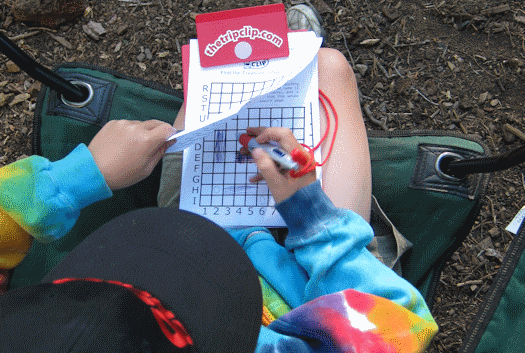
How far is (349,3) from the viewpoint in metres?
1.29

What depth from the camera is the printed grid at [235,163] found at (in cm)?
82

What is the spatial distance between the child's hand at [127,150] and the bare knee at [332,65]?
1.19 ft

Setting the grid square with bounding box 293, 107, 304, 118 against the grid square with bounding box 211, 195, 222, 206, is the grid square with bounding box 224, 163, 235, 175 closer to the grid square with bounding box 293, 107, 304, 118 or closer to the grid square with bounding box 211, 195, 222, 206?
the grid square with bounding box 211, 195, 222, 206

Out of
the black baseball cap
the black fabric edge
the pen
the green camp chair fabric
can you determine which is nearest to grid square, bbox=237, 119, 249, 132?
the pen

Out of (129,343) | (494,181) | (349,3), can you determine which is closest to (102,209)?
(129,343)

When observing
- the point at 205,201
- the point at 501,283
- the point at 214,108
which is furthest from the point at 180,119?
the point at 501,283

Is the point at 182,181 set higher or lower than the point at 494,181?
higher

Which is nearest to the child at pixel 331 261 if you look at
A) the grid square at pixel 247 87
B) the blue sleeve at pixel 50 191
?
the grid square at pixel 247 87

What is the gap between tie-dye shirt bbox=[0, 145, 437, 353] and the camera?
576 mm

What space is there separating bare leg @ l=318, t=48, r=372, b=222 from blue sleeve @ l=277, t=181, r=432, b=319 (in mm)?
110

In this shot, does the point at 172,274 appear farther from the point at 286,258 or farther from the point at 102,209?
the point at 102,209

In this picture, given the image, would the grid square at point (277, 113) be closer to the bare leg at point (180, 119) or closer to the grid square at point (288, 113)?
the grid square at point (288, 113)

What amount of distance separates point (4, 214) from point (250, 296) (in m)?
0.48

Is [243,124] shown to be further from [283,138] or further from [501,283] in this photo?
[501,283]
